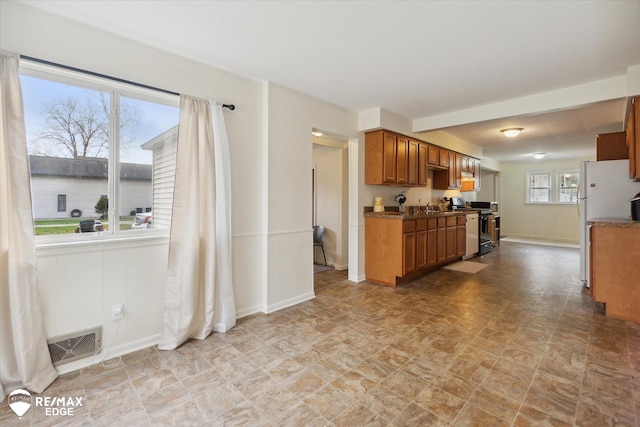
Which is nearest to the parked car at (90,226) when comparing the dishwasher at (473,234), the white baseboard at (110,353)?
the white baseboard at (110,353)

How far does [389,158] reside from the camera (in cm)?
448

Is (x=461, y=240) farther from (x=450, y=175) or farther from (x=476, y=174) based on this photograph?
(x=476, y=174)

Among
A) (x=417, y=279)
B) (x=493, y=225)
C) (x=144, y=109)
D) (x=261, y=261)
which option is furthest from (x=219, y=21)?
Answer: (x=493, y=225)

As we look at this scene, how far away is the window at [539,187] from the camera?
9242 millimetres

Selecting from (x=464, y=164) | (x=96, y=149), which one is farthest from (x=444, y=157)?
(x=96, y=149)

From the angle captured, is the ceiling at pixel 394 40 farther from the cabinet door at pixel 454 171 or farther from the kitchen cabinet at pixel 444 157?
the cabinet door at pixel 454 171

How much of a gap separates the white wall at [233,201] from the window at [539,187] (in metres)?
8.23

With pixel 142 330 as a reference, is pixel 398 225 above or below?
above

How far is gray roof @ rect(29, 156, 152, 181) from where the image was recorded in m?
2.09

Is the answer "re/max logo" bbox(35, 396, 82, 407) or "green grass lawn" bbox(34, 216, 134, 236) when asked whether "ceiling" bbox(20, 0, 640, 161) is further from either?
"re/max logo" bbox(35, 396, 82, 407)

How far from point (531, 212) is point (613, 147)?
5.97 m

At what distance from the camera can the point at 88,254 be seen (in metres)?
2.22

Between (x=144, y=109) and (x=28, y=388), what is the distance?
7.12ft

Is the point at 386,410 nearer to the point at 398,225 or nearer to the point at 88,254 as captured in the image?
the point at 88,254
